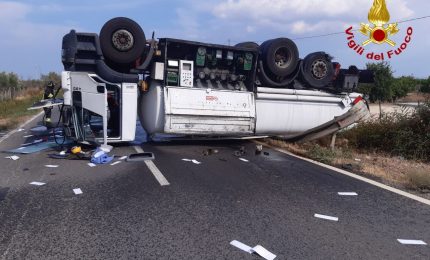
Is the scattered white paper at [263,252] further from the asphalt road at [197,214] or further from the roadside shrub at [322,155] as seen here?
the roadside shrub at [322,155]

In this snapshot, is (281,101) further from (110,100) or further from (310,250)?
(310,250)


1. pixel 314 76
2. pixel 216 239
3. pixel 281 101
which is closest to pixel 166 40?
pixel 281 101

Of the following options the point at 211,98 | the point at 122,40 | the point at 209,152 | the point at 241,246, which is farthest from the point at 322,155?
the point at 241,246

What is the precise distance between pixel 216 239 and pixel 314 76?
6532 mm

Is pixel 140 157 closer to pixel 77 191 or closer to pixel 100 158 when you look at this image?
pixel 100 158

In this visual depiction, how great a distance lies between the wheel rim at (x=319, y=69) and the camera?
9.52 m

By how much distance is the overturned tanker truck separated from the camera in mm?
8008

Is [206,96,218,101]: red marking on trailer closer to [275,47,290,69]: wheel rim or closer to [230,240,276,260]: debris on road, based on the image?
[275,47,290,69]: wheel rim

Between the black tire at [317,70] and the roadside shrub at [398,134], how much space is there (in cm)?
143

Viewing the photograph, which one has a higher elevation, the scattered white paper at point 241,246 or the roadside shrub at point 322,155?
the roadside shrub at point 322,155

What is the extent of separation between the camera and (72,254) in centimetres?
344

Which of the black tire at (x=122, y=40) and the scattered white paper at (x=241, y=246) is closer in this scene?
the scattered white paper at (x=241, y=246)

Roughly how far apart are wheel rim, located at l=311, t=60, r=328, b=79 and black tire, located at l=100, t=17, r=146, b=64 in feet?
12.6

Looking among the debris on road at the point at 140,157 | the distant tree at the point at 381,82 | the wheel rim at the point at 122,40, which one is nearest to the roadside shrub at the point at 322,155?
the debris on road at the point at 140,157
